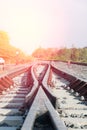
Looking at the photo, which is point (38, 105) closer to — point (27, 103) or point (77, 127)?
point (77, 127)

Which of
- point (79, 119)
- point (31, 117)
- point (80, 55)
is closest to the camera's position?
point (31, 117)

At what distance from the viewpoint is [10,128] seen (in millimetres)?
5469

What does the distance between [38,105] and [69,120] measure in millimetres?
639

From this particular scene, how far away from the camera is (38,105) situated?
5941mm

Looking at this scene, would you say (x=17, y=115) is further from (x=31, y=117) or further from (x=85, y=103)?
(x=85, y=103)

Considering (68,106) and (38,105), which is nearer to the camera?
(38,105)

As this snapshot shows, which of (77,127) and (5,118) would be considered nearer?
(77,127)

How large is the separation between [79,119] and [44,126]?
47.4 inches

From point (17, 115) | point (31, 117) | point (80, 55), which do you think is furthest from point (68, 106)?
point (80, 55)

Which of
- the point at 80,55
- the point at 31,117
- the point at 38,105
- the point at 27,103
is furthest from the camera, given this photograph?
the point at 80,55

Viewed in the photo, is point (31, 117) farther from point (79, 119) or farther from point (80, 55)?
point (80, 55)

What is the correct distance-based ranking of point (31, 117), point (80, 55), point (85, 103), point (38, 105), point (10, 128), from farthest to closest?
point (80, 55) → point (85, 103) → point (38, 105) → point (10, 128) → point (31, 117)

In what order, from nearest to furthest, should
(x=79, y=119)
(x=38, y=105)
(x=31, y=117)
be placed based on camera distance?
(x=31, y=117), (x=38, y=105), (x=79, y=119)

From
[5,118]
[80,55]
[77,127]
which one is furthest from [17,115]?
[80,55]
